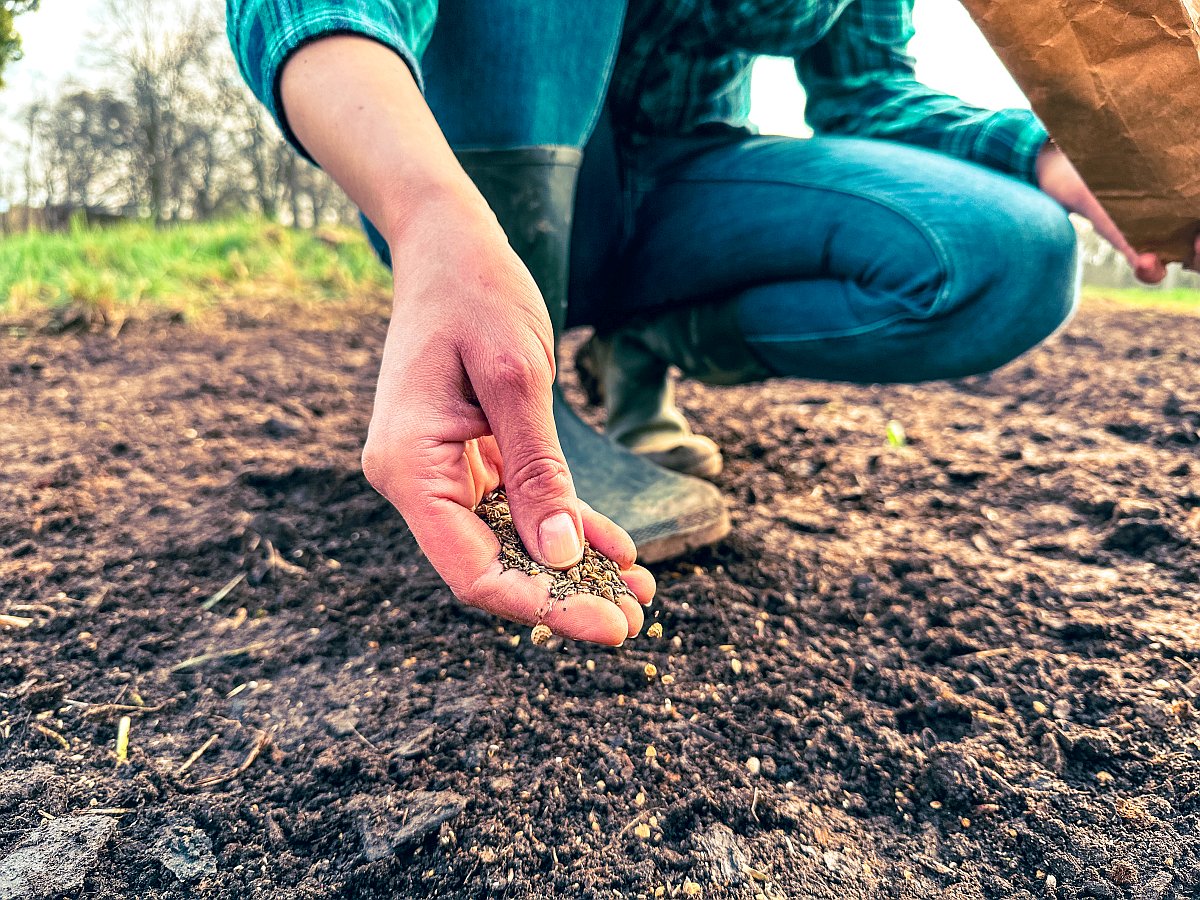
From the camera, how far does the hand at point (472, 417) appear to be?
80cm

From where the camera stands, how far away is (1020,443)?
2152 mm

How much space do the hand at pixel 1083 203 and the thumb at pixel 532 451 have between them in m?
1.22

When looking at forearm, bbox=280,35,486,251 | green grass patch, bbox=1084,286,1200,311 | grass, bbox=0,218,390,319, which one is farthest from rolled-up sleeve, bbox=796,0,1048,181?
green grass patch, bbox=1084,286,1200,311

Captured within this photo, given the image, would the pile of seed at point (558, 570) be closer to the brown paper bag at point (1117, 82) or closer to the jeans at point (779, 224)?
the jeans at point (779, 224)

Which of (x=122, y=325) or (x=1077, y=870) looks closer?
(x=1077, y=870)

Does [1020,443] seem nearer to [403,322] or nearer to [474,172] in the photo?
[474,172]

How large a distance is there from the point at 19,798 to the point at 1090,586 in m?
1.73

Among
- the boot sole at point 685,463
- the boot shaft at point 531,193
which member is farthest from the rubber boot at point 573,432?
the boot sole at point 685,463

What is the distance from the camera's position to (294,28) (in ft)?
2.91

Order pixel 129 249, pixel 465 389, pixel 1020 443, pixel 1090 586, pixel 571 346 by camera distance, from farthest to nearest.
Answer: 1. pixel 129 249
2. pixel 571 346
3. pixel 1020 443
4. pixel 1090 586
5. pixel 465 389

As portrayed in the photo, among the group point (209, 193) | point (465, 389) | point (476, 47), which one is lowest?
point (209, 193)

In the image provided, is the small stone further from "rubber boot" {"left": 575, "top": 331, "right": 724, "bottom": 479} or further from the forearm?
"rubber boot" {"left": 575, "top": 331, "right": 724, "bottom": 479}

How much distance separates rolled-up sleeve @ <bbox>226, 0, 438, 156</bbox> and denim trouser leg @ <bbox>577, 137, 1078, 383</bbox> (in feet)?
2.64

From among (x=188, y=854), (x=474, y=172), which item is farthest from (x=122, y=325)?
(x=188, y=854)
